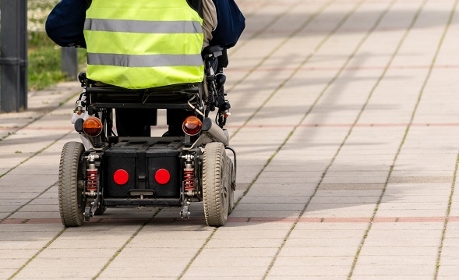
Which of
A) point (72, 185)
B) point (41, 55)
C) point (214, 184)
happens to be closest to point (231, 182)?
point (214, 184)

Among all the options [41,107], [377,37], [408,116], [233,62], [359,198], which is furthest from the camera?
[377,37]

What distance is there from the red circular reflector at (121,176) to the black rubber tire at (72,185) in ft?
0.74

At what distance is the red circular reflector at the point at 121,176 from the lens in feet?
29.0

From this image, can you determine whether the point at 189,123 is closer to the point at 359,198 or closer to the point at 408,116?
the point at 359,198

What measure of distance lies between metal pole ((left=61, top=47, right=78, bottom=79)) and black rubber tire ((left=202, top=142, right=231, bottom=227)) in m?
8.91

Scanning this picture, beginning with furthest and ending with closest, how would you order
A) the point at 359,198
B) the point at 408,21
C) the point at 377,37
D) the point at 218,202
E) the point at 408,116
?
the point at 408,21 → the point at 377,37 → the point at 408,116 → the point at 359,198 → the point at 218,202

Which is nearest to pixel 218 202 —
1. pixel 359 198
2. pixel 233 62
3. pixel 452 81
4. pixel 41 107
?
pixel 359 198

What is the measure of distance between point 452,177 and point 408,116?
3.44 m

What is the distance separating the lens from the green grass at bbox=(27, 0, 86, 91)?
1772cm

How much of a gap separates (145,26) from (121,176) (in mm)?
1012

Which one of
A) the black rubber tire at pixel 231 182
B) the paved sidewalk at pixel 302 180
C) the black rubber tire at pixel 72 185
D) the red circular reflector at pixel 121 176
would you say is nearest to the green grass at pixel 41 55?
the paved sidewalk at pixel 302 180

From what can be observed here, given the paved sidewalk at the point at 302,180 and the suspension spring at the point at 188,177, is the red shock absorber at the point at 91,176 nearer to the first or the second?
the paved sidewalk at the point at 302,180

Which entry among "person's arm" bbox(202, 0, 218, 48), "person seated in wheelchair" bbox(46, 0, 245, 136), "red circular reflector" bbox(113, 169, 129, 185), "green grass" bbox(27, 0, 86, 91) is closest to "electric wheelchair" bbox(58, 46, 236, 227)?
"red circular reflector" bbox(113, 169, 129, 185)

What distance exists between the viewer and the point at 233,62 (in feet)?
61.8
